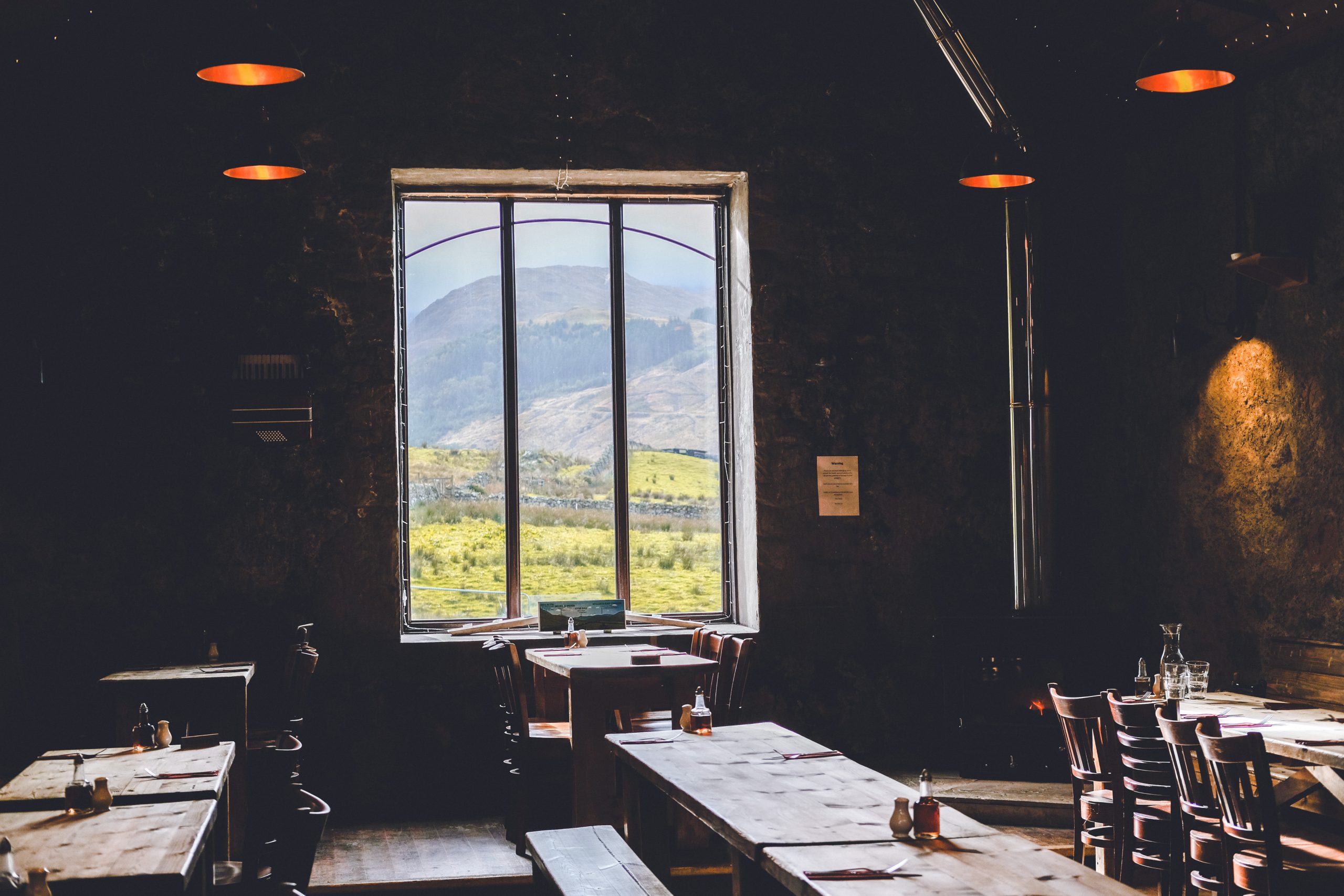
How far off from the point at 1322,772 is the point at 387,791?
4.45m

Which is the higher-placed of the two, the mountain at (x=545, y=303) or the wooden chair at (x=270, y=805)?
the mountain at (x=545, y=303)

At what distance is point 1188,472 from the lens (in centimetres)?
630

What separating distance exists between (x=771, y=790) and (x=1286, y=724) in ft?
6.78

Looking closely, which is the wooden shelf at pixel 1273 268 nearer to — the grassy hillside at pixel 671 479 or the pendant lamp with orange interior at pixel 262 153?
the grassy hillside at pixel 671 479

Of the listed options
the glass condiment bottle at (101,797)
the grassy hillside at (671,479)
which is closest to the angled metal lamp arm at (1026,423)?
the grassy hillside at (671,479)

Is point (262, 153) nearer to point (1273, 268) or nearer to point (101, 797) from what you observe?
point (101, 797)

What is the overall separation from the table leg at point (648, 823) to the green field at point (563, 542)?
3036 millimetres

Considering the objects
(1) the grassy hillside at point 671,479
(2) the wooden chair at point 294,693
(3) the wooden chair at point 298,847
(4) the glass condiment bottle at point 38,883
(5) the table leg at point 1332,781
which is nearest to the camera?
(4) the glass condiment bottle at point 38,883

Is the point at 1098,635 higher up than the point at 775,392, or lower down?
lower down

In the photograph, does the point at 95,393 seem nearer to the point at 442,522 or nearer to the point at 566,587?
the point at 442,522

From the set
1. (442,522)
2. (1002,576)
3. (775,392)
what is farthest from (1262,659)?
(442,522)

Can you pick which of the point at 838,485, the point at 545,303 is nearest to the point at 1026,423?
the point at 838,485

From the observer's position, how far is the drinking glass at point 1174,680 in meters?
4.75

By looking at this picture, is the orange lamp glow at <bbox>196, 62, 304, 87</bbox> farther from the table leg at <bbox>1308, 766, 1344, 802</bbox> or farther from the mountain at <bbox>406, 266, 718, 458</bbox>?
the table leg at <bbox>1308, 766, 1344, 802</bbox>
